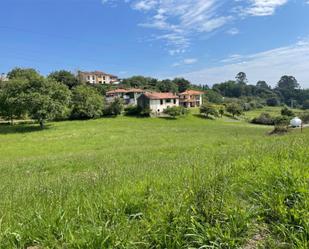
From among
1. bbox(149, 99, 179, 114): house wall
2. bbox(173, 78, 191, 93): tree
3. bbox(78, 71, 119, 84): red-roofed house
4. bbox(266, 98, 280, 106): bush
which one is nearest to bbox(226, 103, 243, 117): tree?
bbox(149, 99, 179, 114): house wall

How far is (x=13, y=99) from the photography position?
1893 inches

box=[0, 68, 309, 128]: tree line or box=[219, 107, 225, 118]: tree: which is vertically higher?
box=[0, 68, 309, 128]: tree line

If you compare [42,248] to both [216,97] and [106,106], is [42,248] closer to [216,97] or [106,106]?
[106,106]

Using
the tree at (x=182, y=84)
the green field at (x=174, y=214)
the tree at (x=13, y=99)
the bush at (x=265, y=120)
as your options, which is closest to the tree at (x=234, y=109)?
the bush at (x=265, y=120)

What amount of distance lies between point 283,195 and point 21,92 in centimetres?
5282

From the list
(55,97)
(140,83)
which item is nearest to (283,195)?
(55,97)

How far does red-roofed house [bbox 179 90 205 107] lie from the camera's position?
10775 cm

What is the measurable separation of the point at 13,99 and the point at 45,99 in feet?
18.7

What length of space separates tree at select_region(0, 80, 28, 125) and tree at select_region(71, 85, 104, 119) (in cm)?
1566

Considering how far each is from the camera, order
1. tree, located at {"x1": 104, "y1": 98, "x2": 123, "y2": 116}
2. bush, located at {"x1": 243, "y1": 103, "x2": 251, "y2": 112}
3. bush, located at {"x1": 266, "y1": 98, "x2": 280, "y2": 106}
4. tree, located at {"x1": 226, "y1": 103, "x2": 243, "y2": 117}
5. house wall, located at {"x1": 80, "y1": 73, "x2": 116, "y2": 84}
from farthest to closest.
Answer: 1. bush, located at {"x1": 266, "y1": 98, "x2": 280, "y2": 106}
2. house wall, located at {"x1": 80, "y1": 73, "x2": 116, "y2": 84}
3. bush, located at {"x1": 243, "y1": 103, "x2": 251, "y2": 112}
4. tree, located at {"x1": 226, "y1": 103, "x2": 243, "y2": 117}
5. tree, located at {"x1": 104, "y1": 98, "x2": 123, "y2": 116}

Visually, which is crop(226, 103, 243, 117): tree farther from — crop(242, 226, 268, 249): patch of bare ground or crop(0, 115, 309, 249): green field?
crop(242, 226, 268, 249): patch of bare ground

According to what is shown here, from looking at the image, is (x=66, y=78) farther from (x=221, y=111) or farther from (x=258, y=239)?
(x=258, y=239)

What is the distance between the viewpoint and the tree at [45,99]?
47469 millimetres

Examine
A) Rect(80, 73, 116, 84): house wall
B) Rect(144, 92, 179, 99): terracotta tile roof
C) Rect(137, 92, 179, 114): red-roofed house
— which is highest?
Rect(80, 73, 116, 84): house wall
